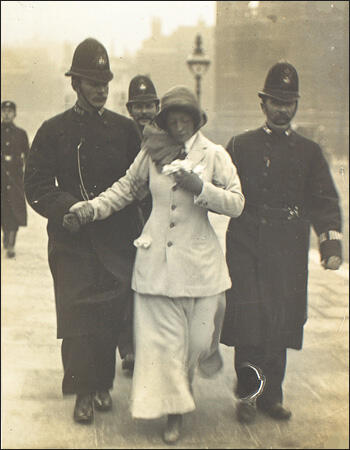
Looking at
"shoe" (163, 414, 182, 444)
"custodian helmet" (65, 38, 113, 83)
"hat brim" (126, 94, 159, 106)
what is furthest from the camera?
"shoe" (163, 414, 182, 444)

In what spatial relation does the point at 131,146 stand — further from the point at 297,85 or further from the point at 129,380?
the point at 129,380

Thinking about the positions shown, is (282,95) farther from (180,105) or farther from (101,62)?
(101,62)

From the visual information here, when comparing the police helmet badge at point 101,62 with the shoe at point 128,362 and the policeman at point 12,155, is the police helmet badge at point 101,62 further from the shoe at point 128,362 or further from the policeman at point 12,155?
the shoe at point 128,362

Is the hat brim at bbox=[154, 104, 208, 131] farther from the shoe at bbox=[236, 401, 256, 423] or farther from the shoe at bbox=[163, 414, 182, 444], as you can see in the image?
the shoe at bbox=[163, 414, 182, 444]

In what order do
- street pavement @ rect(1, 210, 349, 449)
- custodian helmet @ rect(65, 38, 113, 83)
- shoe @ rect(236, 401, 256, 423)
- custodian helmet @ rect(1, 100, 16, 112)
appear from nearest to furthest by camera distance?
custodian helmet @ rect(65, 38, 113, 83) → shoe @ rect(236, 401, 256, 423) → street pavement @ rect(1, 210, 349, 449) → custodian helmet @ rect(1, 100, 16, 112)

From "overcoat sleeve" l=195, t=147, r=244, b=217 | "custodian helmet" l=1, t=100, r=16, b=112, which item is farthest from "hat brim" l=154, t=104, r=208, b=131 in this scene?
"custodian helmet" l=1, t=100, r=16, b=112

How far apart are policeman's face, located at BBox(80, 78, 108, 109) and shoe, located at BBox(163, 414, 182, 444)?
1249 millimetres

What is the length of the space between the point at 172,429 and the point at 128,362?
2.37 ft

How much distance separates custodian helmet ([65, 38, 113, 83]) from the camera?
6.16 feet

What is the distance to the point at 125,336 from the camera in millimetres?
2223

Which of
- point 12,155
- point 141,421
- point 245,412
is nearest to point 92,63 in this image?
point 12,155

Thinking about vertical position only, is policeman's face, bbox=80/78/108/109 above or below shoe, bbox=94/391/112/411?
above

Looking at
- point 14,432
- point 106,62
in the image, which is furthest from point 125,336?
point 14,432

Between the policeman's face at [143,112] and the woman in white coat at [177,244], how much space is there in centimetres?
7
